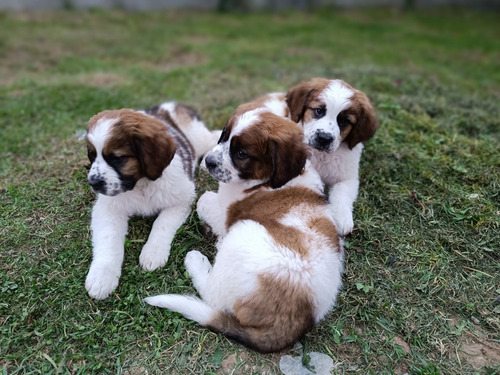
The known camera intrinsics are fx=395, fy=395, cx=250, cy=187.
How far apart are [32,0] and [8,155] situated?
10.8 metres

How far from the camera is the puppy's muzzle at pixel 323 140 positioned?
4484 mm

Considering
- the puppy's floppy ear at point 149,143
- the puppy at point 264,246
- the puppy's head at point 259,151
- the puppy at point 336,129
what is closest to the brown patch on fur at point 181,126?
the puppy's floppy ear at point 149,143

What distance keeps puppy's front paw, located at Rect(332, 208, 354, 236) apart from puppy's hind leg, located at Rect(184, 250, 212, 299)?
152 cm

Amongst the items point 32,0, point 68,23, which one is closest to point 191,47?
point 68,23

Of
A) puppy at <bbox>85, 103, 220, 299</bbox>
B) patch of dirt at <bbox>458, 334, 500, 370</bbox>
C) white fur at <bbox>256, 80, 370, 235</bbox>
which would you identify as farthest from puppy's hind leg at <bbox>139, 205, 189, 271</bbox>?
patch of dirt at <bbox>458, 334, 500, 370</bbox>

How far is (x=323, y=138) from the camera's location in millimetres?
4496

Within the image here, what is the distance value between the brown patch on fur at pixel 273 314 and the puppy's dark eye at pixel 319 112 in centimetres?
220

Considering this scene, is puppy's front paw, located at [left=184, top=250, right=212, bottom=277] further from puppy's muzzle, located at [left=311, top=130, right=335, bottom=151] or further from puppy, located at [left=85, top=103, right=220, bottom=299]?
puppy's muzzle, located at [left=311, top=130, right=335, bottom=151]

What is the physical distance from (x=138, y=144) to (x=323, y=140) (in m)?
2.05

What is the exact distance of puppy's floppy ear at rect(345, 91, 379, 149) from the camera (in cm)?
461

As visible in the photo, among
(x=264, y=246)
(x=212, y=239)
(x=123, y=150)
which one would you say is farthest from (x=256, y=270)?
(x=123, y=150)

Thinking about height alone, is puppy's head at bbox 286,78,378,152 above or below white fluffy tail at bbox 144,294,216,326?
above

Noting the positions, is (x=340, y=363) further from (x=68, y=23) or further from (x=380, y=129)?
(x=68, y=23)

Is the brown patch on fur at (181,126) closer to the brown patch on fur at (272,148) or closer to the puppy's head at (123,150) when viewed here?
the puppy's head at (123,150)
